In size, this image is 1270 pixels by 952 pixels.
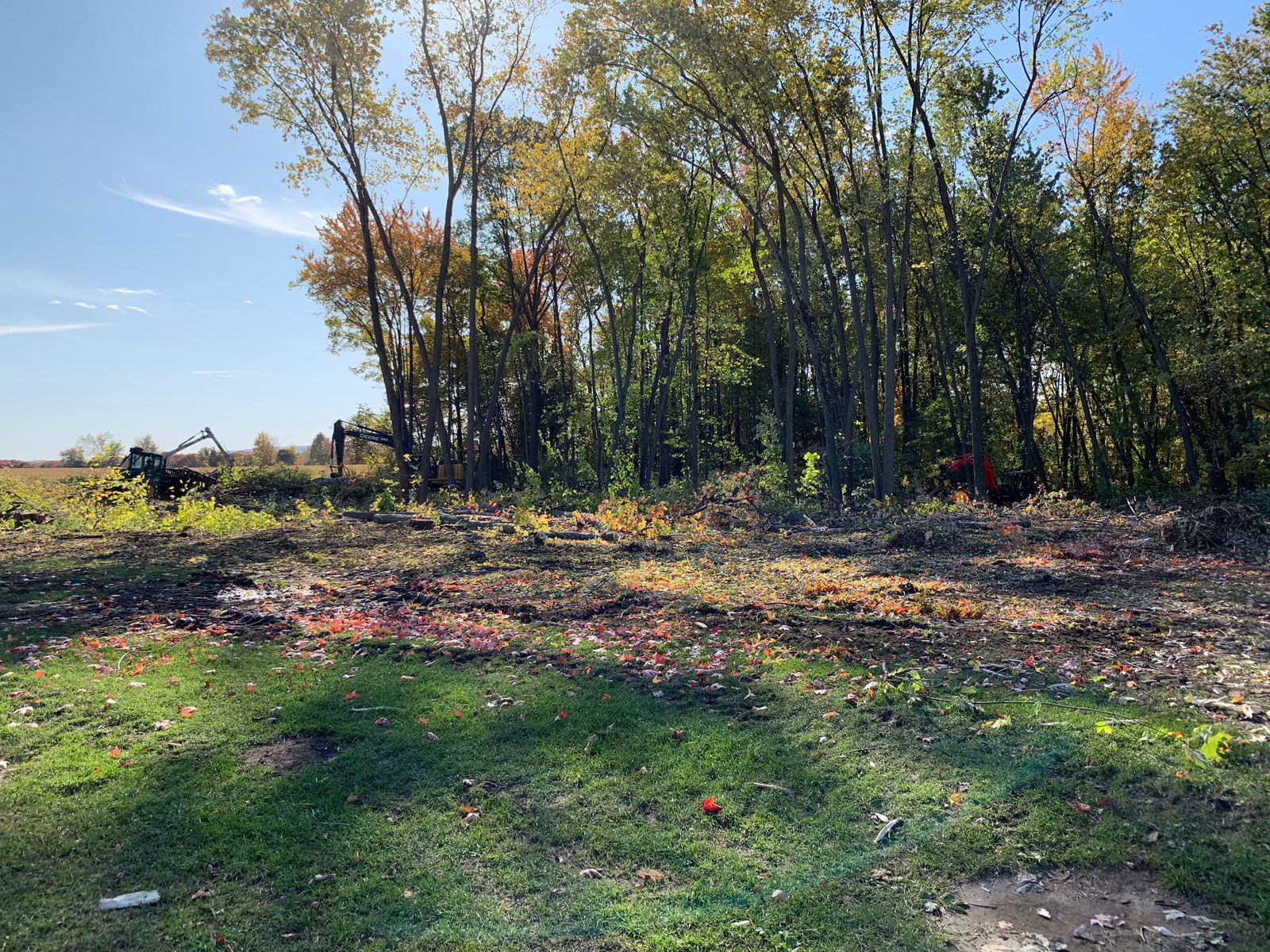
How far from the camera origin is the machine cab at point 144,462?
19562 mm

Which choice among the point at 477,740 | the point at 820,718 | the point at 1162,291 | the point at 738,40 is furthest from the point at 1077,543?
the point at 1162,291

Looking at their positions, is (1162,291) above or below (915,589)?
above

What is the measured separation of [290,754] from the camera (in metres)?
3.49

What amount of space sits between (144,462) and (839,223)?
2017cm

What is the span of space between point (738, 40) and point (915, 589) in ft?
33.2

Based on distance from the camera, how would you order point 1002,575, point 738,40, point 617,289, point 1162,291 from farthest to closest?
point 617,289
point 1162,291
point 738,40
point 1002,575

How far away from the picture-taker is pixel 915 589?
21.3 ft

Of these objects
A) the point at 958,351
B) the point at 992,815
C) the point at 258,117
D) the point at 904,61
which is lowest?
the point at 992,815

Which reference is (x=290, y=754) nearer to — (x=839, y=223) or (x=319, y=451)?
(x=839, y=223)

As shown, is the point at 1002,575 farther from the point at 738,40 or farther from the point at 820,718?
the point at 738,40

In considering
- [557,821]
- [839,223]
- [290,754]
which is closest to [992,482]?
[839,223]

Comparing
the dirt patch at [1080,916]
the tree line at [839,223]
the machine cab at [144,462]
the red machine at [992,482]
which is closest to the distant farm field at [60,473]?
the machine cab at [144,462]

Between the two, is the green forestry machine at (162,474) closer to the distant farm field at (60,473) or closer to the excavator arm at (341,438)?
the distant farm field at (60,473)

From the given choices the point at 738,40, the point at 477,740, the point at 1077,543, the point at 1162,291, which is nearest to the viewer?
the point at 477,740
